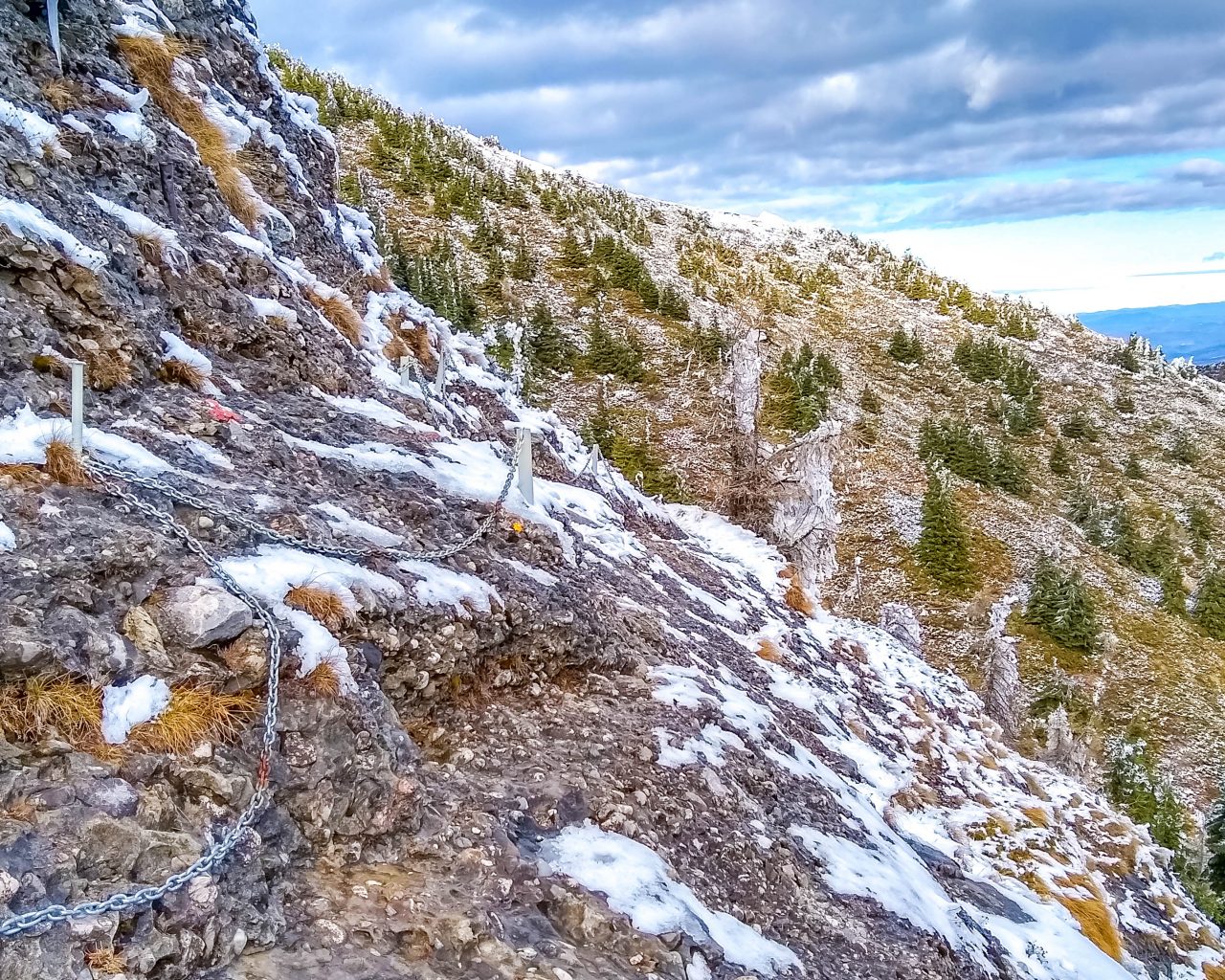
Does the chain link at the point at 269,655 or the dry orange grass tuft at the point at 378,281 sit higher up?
the dry orange grass tuft at the point at 378,281

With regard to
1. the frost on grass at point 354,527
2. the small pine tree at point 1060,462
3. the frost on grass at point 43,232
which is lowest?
the frost on grass at point 354,527

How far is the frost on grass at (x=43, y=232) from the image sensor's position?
257 inches

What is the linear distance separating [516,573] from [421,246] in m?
50.6

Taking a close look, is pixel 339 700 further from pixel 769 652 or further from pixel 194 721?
pixel 769 652

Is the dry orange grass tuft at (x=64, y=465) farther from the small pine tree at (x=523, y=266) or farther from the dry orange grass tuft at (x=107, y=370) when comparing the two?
the small pine tree at (x=523, y=266)

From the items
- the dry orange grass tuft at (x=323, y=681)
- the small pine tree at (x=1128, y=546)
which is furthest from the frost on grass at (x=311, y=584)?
the small pine tree at (x=1128, y=546)

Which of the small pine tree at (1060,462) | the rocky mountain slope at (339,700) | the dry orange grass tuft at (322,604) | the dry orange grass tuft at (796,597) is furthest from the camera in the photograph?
the small pine tree at (1060,462)

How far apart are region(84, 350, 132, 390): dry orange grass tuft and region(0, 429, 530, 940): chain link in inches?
61.5

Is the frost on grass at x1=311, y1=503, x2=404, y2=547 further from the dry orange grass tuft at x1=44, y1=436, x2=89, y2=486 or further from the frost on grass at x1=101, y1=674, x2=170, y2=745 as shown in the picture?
the frost on grass at x1=101, y1=674, x2=170, y2=745

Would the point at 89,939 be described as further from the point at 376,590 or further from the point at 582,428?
the point at 582,428

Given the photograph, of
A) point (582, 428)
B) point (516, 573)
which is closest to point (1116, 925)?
point (516, 573)

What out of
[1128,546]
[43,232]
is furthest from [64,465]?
[1128,546]

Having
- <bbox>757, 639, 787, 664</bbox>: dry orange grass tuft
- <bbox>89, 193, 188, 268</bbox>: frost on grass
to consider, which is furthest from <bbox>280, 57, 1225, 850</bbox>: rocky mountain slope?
<bbox>89, 193, 188, 268</bbox>: frost on grass

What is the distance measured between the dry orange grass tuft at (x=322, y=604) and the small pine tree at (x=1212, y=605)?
44.0m
